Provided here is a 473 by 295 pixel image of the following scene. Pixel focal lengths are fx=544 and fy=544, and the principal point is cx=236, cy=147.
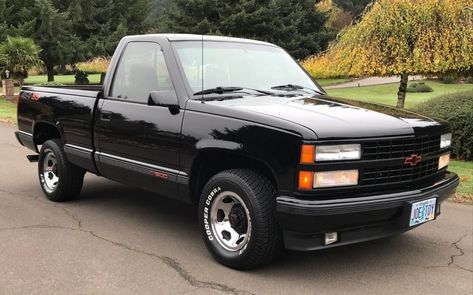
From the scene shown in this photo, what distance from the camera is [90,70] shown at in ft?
140

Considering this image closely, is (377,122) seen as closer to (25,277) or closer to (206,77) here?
(206,77)

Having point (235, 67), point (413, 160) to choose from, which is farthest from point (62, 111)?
point (413, 160)

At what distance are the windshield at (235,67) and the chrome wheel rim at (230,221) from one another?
102 centimetres

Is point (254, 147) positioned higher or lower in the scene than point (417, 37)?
lower

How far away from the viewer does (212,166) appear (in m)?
4.55

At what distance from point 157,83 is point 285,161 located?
5.80 feet

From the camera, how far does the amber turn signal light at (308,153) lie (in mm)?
3678

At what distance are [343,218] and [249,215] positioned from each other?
2.28 feet

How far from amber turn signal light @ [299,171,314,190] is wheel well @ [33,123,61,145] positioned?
386 centimetres

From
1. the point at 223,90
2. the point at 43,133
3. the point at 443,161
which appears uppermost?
the point at 223,90

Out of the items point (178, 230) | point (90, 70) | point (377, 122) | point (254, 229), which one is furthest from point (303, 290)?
point (90, 70)

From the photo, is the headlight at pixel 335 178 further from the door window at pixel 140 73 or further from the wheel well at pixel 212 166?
the door window at pixel 140 73

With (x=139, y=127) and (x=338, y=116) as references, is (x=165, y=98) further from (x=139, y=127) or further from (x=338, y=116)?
(x=338, y=116)

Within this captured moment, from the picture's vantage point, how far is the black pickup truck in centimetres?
377
